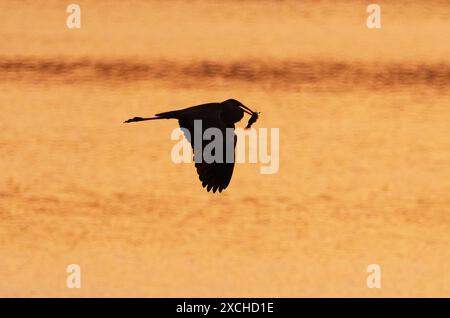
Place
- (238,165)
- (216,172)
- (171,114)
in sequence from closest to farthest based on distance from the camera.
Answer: (216,172)
(171,114)
(238,165)

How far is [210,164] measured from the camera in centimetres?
179

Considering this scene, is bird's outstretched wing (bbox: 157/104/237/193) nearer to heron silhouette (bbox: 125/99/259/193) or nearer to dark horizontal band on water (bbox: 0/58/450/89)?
heron silhouette (bbox: 125/99/259/193)

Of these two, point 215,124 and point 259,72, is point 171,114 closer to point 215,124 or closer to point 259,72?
point 215,124

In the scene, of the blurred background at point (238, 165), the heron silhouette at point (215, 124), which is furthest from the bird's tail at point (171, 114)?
the blurred background at point (238, 165)

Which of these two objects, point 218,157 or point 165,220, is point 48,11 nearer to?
point 165,220

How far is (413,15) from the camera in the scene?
243 centimetres

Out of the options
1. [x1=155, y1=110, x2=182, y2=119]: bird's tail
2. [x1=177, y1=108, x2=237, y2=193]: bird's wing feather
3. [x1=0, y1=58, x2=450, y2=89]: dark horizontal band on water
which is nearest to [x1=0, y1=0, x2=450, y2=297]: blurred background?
[x1=0, y1=58, x2=450, y2=89]: dark horizontal band on water

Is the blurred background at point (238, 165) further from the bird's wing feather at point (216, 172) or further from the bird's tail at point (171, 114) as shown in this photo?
the bird's wing feather at point (216, 172)

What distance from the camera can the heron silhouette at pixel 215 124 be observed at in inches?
69.8

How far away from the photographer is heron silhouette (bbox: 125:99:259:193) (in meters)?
1.77

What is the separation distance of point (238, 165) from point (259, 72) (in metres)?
0.27

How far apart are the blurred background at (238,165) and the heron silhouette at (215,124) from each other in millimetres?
372

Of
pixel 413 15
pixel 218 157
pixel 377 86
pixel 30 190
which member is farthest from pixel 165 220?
pixel 413 15

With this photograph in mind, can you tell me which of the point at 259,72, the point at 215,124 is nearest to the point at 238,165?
the point at 259,72
